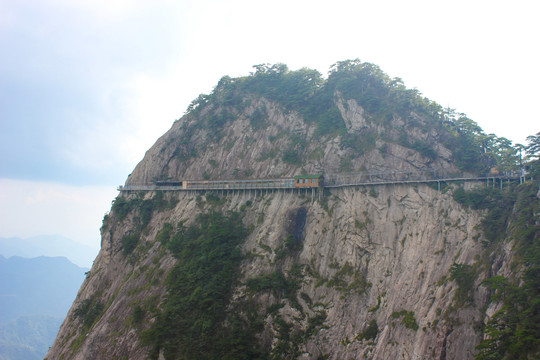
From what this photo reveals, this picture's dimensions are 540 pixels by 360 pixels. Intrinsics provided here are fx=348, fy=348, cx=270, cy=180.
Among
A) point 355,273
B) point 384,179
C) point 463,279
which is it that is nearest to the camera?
point 463,279

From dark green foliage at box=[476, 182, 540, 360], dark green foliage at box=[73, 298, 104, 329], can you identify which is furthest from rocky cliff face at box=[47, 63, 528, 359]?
dark green foliage at box=[476, 182, 540, 360]

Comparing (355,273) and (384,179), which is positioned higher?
(384,179)

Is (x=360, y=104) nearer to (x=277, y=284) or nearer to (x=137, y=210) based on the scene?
(x=277, y=284)

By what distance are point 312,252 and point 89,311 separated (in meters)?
42.7

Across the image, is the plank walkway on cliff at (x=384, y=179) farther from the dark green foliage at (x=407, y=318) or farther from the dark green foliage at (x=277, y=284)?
the dark green foliage at (x=407, y=318)

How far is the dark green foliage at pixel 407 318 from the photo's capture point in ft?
123

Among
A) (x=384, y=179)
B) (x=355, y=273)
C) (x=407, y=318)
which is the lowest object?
(x=407, y=318)

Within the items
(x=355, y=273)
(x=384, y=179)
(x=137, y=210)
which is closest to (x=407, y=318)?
(x=355, y=273)

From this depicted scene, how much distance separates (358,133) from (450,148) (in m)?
15.4

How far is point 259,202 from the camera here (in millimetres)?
62156

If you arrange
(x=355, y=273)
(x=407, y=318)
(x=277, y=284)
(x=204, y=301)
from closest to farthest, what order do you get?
(x=407, y=318) < (x=355, y=273) < (x=204, y=301) < (x=277, y=284)

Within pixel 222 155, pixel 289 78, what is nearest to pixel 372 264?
pixel 222 155

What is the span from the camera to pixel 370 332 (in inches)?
1607

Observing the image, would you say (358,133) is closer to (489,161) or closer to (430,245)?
(489,161)
